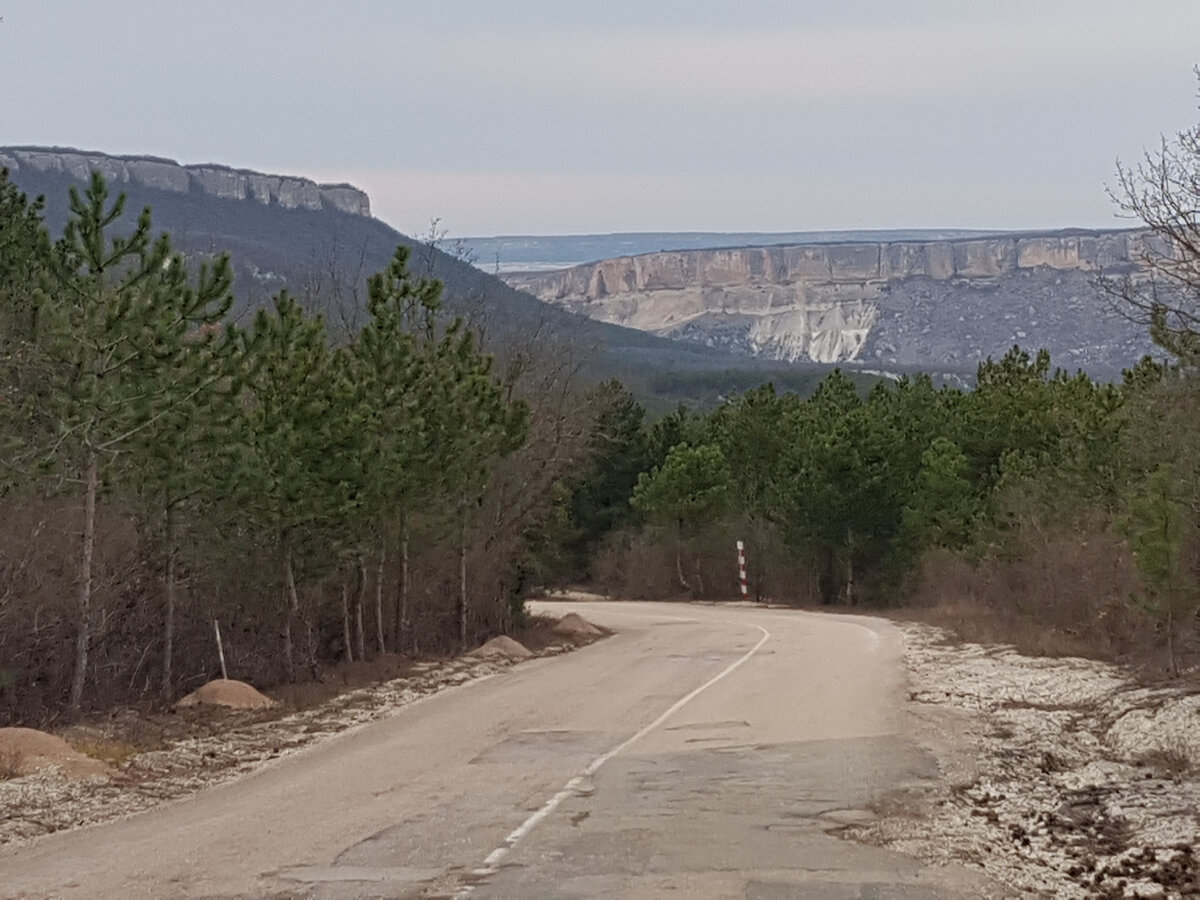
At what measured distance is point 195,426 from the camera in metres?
21.5

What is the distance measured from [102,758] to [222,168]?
129 metres

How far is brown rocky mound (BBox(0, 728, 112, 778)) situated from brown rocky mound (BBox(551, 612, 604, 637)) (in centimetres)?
2196

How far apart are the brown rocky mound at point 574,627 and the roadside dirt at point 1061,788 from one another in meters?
15.1

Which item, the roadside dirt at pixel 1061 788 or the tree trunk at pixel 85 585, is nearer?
the roadside dirt at pixel 1061 788

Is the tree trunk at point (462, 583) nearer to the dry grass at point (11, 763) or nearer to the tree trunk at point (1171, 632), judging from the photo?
the tree trunk at point (1171, 632)

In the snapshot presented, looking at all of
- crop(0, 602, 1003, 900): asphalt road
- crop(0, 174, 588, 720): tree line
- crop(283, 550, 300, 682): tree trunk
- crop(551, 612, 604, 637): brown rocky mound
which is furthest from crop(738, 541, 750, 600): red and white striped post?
crop(0, 602, 1003, 900): asphalt road

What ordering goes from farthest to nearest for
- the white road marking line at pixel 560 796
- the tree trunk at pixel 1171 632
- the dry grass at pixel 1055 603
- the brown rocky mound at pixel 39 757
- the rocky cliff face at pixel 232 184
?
the rocky cliff face at pixel 232 184 < the dry grass at pixel 1055 603 < the tree trunk at pixel 1171 632 < the brown rocky mound at pixel 39 757 < the white road marking line at pixel 560 796

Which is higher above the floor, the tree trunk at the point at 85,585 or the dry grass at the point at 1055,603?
the tree trunk at the point at 85,585

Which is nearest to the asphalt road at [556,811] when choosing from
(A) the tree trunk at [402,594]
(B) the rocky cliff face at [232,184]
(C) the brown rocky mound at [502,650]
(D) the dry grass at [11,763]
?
(D) the dry grass at [11,763]

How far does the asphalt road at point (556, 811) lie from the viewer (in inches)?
349

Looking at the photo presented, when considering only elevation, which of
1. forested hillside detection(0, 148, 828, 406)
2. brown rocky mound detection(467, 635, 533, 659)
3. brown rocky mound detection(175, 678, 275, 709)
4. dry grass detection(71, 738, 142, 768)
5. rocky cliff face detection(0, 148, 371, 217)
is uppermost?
rocky cliff face detection(0, 148, 371, 217)

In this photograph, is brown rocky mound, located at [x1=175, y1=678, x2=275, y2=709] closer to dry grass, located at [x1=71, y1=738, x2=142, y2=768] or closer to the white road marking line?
dry grass, located at [x1=71, y1=738, x2=142, y2=768]

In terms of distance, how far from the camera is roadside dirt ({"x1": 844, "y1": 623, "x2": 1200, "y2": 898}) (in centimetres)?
941

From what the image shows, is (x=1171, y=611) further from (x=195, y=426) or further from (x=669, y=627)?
(x=669, y=627)
